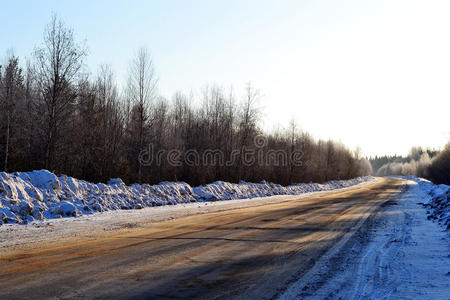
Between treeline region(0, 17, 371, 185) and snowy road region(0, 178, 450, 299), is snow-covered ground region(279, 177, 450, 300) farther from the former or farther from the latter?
treeline region(0, 17, 371, 185)

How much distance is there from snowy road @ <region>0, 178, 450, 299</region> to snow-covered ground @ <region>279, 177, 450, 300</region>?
2cm

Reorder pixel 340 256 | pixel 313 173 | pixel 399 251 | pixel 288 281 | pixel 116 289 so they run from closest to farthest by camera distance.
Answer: pixel 116 289, pixel 288 281, pixel 340 256, pixel 399 251, pixel 313 173

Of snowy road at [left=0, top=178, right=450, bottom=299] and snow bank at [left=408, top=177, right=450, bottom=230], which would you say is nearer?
snowy road at [left=0, top=178, right=450, bottom=299]

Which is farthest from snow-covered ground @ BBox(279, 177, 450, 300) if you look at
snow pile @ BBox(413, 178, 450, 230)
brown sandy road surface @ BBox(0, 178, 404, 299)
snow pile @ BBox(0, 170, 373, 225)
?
snow pile @ BBox(0, 170, 373, 225)

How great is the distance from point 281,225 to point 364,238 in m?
2.98

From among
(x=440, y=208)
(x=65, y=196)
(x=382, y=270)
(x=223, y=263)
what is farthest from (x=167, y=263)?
(x=440, y=208)

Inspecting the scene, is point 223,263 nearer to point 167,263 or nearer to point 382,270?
point 167,263

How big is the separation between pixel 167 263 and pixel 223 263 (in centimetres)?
108

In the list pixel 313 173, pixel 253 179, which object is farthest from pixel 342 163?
pixel 253 179

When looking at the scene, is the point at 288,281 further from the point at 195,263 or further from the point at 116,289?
the point at 116,289

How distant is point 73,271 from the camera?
5816mm

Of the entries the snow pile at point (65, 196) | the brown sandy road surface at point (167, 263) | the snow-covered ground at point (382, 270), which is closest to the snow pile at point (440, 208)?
the snow-covered ground at point (382, 270)

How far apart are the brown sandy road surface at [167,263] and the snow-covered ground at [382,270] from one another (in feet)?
1.28

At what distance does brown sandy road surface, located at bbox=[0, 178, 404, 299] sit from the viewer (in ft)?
16.5
